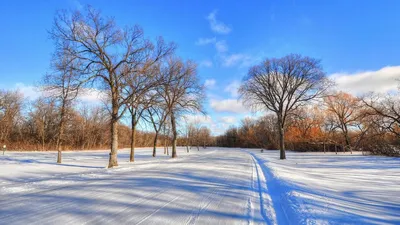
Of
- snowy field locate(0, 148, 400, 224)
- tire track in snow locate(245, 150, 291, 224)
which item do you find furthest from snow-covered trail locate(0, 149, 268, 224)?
tire track in snow locate(245, 150, 291, 224)

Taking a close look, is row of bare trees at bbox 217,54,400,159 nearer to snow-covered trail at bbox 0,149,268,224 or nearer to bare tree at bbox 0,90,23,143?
snow-covered trail at bbox 0,149,268,224

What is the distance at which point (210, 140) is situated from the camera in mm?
→ 125625

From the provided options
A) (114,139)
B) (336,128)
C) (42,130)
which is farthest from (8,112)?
(336,128)

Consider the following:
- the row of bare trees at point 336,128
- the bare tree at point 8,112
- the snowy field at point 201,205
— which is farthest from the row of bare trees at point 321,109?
the bare tree at point 8,112

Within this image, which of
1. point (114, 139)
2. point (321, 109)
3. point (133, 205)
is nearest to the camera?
point (133, 205)

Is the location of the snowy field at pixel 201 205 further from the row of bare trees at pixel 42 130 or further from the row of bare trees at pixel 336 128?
the row of bare trees at pixel 42 130

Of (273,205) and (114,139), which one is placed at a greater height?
(114,139)

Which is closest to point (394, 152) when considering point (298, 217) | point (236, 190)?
point (236, 190)

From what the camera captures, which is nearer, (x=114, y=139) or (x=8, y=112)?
(x=114, y=139)

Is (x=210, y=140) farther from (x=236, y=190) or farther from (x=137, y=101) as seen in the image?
(x=236, y=190)

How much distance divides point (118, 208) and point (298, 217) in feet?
12.4

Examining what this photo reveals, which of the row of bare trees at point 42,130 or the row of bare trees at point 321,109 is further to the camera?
the row of bare trees at point 42,130

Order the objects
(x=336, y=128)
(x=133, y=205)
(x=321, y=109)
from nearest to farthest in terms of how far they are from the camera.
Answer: (x=133, y=205) < (x=321, y=109) < (x=336, y=128)

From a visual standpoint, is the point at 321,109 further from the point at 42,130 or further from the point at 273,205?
the point at 42,130
